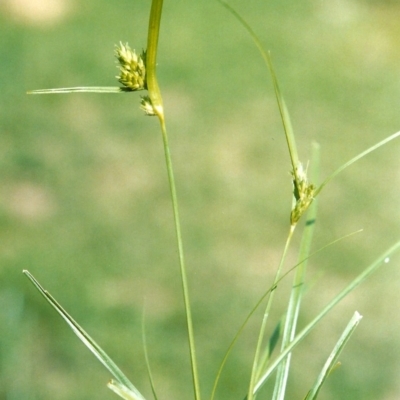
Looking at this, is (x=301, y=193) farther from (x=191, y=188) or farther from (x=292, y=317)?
(x=191, y=188)

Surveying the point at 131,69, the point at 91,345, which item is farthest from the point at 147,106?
the point at 91,345

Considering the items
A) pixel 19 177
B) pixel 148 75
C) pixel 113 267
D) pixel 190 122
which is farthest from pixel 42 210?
pixel 148 75

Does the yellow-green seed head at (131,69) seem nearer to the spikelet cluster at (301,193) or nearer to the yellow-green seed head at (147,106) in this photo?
the yellow-green seed head at (147,106)

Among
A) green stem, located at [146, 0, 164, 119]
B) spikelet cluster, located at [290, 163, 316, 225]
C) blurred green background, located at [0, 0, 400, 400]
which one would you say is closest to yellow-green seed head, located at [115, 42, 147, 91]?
green stem, located at [146, 0, 164, 119]

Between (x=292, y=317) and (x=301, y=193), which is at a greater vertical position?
(x=301, y=193)

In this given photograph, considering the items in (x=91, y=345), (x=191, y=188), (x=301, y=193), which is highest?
(x=301, y=193)

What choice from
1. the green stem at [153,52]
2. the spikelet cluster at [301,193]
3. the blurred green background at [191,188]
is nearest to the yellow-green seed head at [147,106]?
the green stem at [153,52]

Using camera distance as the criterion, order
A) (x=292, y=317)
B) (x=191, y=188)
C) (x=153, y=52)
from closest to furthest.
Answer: (x=153, y=52)
(x=292, y=317)
(x=191, y=188)
